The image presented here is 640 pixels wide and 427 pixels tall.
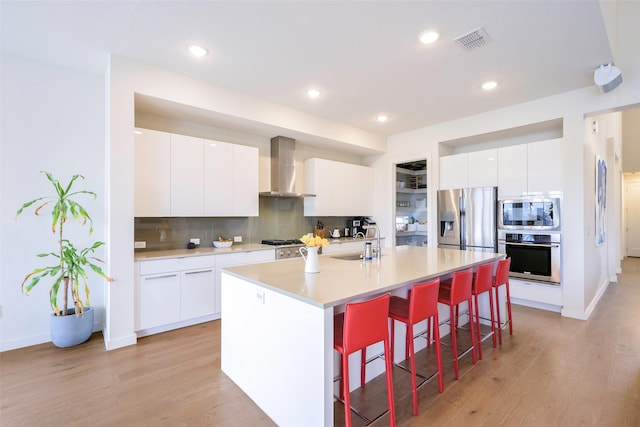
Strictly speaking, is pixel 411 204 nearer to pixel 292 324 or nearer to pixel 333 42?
pixel 333 42

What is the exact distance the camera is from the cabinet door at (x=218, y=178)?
3.85m

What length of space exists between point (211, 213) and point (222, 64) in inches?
70.0

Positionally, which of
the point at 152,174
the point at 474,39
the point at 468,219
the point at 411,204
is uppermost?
the point at 474,39

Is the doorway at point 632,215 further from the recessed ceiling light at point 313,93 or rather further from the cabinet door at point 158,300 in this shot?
the cabinet door at point 158,300

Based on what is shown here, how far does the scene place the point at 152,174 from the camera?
3404 mm

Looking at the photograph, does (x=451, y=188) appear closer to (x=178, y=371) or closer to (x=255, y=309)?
(x=255, y=309)

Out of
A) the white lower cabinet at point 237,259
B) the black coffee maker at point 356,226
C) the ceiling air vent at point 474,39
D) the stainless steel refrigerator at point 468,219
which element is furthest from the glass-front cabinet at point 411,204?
the ceiling air vent at point 474,39

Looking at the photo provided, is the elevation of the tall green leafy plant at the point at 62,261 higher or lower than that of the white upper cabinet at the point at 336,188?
lower

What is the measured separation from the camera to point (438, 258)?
3094 mm

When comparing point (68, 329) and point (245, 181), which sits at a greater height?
point (245, 181)

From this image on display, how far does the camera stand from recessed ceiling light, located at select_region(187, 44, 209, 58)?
2756 millimetres

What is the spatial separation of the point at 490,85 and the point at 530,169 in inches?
54.5

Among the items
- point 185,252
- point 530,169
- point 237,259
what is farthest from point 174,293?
point 530,169

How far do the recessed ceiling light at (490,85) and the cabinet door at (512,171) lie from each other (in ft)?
3.71
